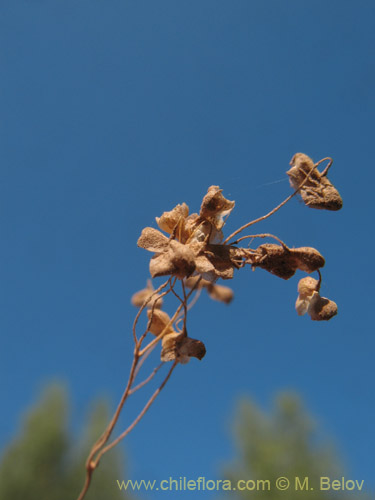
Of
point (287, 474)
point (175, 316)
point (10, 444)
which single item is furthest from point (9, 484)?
point (175, 316)

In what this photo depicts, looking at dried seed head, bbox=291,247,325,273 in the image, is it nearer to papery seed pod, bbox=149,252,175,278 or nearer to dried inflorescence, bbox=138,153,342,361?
dried inflorescence, bbox=138,153,342,361

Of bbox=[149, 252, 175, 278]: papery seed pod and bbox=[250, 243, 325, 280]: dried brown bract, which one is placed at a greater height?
bbox=[250, 243, 325, 280]: dried brown bract

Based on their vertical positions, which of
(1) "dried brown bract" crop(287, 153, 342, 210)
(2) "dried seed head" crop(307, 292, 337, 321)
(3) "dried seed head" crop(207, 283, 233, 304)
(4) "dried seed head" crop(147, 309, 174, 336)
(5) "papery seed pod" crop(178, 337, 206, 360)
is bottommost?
(5) "papery seed pod" crop(178, 337, 206, 360)

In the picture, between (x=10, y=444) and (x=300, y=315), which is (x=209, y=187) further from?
(x=10, y=444)

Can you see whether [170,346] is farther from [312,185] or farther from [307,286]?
[312,185]

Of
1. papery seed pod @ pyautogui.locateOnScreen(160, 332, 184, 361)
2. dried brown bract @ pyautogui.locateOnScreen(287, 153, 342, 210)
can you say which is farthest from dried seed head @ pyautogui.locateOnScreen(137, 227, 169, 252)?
dried brown bract @ pyautogui.locateOnScreen(287, 153, 342, 210)
